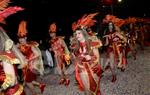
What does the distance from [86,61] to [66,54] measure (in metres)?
5.38

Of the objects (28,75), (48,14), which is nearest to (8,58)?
(28,75)

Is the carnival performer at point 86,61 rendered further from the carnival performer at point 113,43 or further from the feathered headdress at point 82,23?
the carnival performer at point 113,43

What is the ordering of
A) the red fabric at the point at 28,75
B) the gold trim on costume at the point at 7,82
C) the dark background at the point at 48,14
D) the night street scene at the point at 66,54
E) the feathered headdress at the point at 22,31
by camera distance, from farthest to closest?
the dark background at the point at 48,14 → the feathered headdress at the point at 22,31 → the red fabric at the point at 28,75 → the night street scene at the point at 66,54 → the gold trim on costume at the point at 7,82

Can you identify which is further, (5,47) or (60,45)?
(60,45)

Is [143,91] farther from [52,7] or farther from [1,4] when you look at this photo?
[52,7]

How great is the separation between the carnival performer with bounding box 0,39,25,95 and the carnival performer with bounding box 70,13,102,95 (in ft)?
11.7

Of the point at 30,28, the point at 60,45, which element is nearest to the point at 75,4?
the point at 30,28

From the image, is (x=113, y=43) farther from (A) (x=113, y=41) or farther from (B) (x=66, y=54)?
(B) (x=66, y=54)

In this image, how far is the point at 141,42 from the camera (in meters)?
26.1

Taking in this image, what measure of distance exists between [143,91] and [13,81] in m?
6.52

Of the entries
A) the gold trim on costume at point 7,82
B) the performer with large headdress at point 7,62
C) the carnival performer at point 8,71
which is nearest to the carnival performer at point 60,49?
the performer with large headdress at point 7,62

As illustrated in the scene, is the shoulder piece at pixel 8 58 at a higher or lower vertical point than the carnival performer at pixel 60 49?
higher

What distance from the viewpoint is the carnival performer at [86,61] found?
31.5 ft

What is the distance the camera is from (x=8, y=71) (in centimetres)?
581
